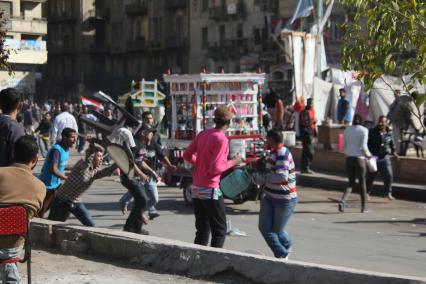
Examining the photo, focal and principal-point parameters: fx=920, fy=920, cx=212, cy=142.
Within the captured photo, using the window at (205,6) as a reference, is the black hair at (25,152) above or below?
below

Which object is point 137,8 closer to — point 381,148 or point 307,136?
point 307,136

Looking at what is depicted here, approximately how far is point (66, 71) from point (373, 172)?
258 feet

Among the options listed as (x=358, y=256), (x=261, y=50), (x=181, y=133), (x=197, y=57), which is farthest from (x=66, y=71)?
(x=358, y=256)

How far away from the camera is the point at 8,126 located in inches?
328

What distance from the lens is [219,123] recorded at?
9445 mm

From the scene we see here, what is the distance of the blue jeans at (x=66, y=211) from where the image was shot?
1090cm

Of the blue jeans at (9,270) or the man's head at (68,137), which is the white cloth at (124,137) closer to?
the man's head at (68,137)

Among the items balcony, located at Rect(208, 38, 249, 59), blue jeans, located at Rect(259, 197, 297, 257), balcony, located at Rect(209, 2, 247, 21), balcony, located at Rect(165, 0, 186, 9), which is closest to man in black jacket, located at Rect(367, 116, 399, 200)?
blue jeans, located at Rect(259, 197, 297, 257)

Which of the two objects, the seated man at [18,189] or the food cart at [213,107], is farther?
the food cart at [213,107]

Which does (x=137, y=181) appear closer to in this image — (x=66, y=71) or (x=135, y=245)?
(x=135, y=245)

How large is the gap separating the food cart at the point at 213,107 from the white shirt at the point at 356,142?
1.98 metres

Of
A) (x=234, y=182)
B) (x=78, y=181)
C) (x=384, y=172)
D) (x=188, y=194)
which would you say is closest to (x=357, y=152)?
(x=384, y=172)

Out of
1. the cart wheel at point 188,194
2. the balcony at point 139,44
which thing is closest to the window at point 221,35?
the balcony at point 139,44

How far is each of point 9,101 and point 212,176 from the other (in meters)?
2.27
